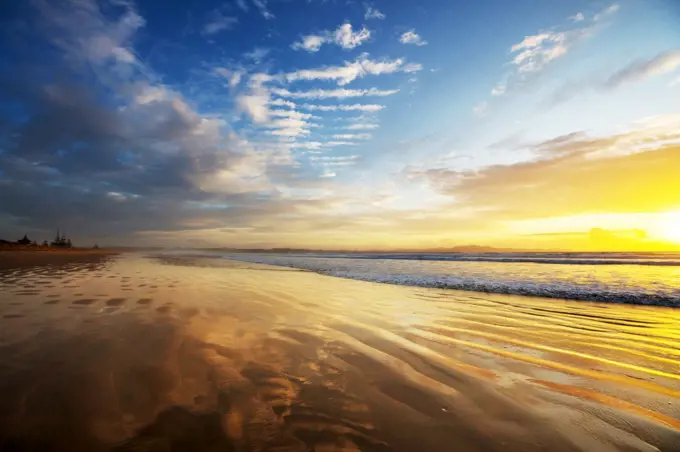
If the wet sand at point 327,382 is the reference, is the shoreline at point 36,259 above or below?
above

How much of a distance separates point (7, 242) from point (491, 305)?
97.4m

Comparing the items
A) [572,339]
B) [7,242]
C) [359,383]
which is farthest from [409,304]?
[7,242]

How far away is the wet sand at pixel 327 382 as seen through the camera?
2.46 m

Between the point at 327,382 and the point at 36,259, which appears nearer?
the point at 327,382

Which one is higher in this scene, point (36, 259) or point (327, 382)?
point (36, 259)

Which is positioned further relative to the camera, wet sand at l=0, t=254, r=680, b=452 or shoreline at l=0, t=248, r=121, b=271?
shoreline at l=0, t=248, r=121, b=271

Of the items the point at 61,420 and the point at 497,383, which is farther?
the point at 497,383

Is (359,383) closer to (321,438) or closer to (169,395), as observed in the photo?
(321,438)

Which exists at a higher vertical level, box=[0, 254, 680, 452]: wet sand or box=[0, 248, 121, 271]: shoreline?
box=[0, 248, 121, 271]: shoreline

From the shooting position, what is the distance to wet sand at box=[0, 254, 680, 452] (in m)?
2.46

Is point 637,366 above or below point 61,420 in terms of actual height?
below

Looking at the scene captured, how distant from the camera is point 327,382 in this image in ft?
11.8

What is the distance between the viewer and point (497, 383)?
371 cm

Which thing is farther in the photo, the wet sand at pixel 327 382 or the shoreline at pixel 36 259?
the shoreline at pixel 36 259
